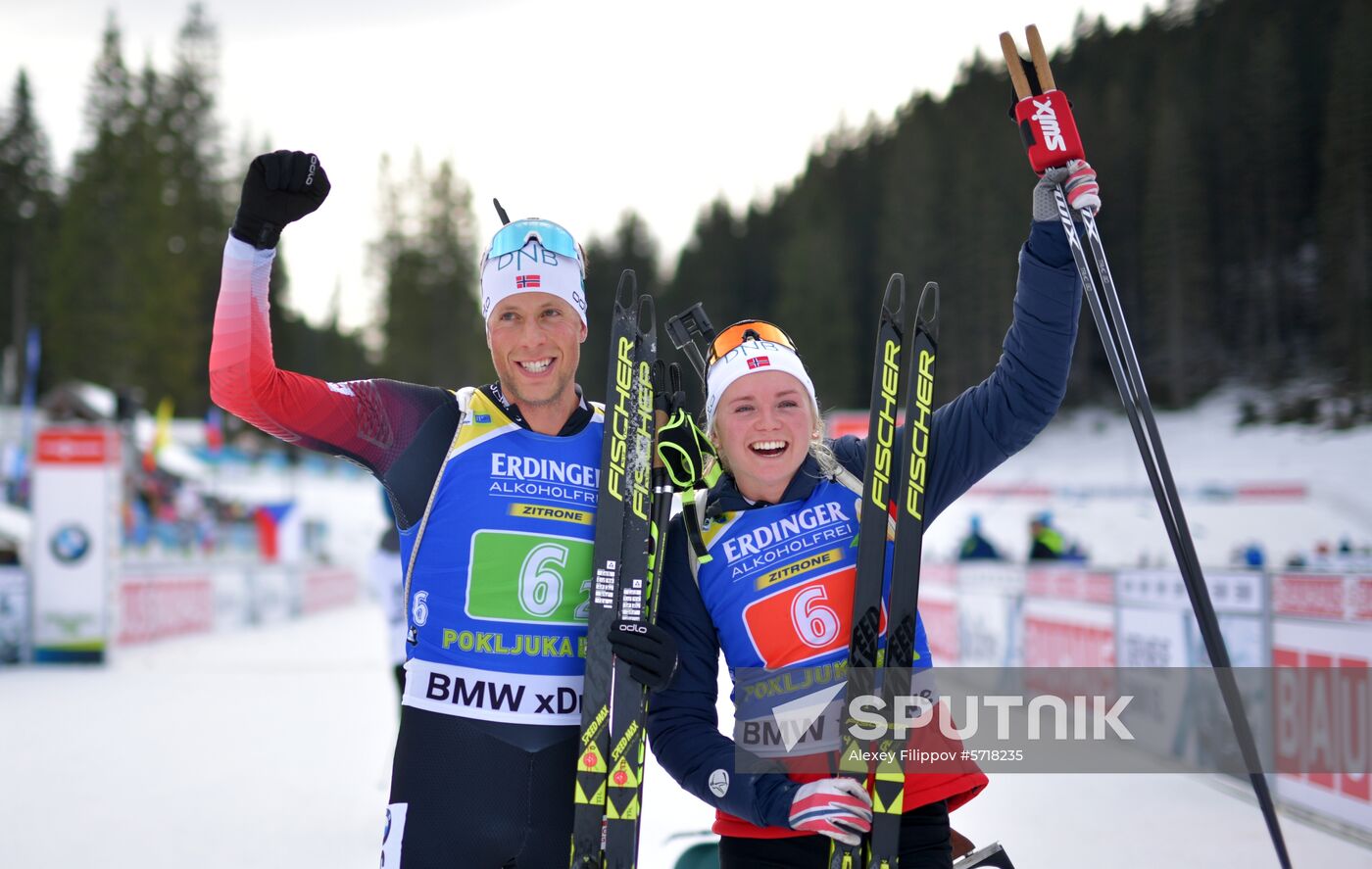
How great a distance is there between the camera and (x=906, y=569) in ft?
8.35

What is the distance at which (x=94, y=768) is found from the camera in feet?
24.6

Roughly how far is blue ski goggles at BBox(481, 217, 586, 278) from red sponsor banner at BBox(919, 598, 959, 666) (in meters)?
10.7

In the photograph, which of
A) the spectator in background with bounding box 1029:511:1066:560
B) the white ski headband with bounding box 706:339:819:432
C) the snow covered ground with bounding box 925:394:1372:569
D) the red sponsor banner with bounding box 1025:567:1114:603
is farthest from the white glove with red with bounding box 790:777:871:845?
the snow covered ground with bounding box 925:394:1372:569

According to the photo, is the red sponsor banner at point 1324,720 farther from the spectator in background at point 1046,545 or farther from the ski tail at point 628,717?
the spectator in background at point 1046,545

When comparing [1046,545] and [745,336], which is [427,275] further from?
[745,336]

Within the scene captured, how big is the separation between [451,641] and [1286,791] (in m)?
5.59

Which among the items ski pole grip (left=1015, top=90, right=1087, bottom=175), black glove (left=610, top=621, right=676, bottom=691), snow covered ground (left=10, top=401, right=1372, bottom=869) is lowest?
snow covered ground (left=10, top=401, right=1372, bottom=869)

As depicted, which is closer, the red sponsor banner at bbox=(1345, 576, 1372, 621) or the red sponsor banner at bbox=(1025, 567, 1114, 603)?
the red sponsor banner at bbox=(1345, 576, 1372, 621)

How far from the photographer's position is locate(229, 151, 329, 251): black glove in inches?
97.5

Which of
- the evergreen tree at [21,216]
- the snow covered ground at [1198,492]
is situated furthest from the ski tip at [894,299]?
the evergreen tree at [21,216]

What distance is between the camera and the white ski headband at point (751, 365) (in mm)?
2785

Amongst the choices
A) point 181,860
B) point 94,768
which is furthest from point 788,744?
point 94,768

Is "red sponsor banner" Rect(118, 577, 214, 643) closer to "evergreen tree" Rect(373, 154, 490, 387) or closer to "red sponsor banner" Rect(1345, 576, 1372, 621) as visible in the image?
"red sponsor banner" Rect(1345, 576, 1372, 621)

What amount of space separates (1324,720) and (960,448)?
4.37m
